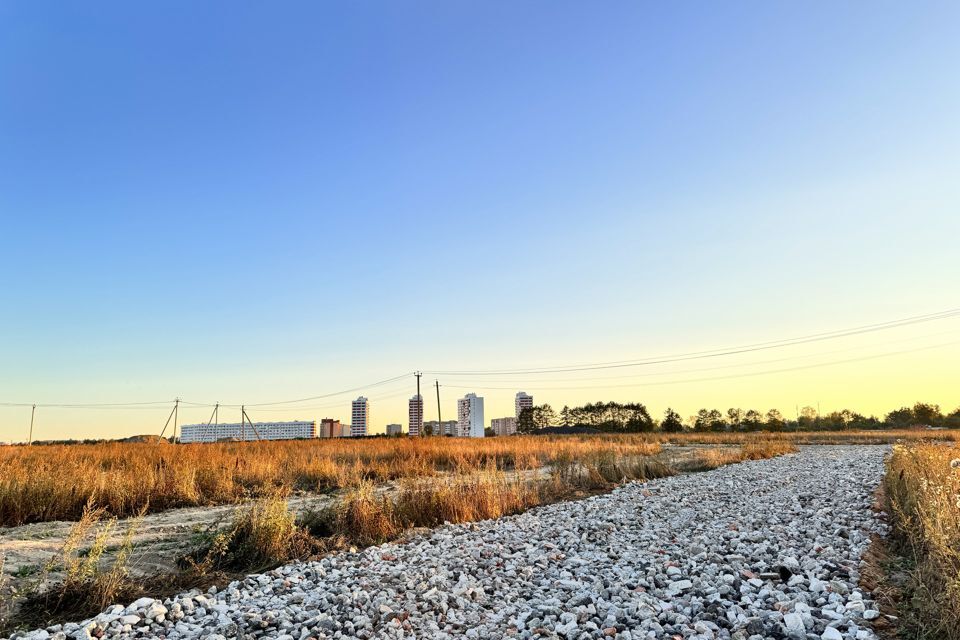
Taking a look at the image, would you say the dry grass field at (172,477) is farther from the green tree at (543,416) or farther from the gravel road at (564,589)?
the green tree at (543,416)

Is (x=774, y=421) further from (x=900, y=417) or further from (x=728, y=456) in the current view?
(x=728, y=456)

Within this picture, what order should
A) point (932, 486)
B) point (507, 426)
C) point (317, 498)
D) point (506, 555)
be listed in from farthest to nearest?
point (507, 426)
point (317, 498)
point (506, 555)
point (932, 486)

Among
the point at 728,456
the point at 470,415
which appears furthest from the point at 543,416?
the point at 728,456

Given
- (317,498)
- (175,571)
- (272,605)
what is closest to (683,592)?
(272,605)

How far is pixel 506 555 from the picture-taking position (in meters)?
6.28

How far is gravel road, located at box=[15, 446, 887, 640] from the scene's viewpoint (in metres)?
4.20

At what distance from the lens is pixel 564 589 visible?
514cm

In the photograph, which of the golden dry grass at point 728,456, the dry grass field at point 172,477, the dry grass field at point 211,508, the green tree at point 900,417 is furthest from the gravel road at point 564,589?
the green tree at point 900,417

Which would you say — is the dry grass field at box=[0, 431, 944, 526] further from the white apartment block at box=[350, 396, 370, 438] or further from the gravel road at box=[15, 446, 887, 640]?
the white apartment block at box=[350, 396, 370, 438]

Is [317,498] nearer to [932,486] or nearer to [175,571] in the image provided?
[175,571]

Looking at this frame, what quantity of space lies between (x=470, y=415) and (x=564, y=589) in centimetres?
9138

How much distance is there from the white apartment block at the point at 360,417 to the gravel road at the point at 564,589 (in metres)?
146

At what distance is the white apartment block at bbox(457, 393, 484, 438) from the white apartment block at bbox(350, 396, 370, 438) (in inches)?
1608

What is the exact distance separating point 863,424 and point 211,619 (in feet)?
260
